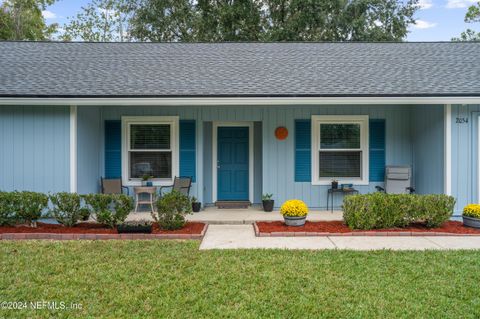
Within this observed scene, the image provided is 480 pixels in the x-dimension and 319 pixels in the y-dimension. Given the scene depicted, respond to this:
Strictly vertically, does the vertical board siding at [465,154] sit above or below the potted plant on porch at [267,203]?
above

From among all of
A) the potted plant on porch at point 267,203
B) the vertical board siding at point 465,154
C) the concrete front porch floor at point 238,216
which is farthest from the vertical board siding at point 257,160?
the vertical board siding at point 465,154

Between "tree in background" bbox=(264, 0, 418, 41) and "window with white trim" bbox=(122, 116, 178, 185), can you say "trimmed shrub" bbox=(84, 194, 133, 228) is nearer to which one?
"window with white trim" bbox=(122, 116, 178, 185)

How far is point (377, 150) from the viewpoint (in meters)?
8.55

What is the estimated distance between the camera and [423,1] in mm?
20766

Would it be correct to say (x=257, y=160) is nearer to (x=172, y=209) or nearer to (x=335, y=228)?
(x=335, y=228)

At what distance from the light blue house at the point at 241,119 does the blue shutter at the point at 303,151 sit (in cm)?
2

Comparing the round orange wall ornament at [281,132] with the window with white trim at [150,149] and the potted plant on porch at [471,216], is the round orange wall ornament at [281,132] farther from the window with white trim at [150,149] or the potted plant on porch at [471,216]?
the potted plant on porch at [471,216]

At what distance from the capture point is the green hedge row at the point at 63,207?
623 cm

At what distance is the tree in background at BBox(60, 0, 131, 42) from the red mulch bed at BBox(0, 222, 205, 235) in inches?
783

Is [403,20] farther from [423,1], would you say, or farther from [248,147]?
[248,147]

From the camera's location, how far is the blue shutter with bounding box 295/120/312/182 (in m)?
8.48

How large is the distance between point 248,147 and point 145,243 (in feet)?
13.9

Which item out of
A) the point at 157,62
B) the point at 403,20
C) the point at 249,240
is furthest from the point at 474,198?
the point at 403,20

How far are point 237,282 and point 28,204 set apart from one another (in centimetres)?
420
